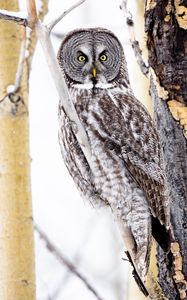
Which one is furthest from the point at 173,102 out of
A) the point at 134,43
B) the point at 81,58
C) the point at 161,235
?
the point at 81,58

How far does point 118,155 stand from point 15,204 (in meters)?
0.37

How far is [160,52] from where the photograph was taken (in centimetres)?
232

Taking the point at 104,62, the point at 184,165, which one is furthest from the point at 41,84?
the point at 184,165

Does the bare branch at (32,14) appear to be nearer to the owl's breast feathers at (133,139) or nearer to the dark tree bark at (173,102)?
the dark tree bark at (173,102)

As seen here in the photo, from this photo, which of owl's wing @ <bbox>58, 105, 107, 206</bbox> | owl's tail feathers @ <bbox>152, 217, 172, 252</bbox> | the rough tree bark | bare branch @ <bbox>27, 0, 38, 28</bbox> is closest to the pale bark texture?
the rough tree bark

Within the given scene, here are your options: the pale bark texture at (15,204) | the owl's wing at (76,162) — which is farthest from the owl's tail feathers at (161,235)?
the pale bark texture at (15,204)

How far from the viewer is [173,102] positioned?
2332 millimetres

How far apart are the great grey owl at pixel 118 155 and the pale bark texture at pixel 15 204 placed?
5.8 inches

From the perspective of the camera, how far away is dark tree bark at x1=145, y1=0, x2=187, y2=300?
2.29m

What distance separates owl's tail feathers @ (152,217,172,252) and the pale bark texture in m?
0.39

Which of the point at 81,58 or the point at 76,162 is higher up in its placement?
the point at 81,58

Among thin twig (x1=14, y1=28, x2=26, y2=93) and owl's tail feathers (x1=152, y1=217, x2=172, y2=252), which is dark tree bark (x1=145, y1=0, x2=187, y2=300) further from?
thin twig (x1=14, y1=28, x2=26, y2=93)

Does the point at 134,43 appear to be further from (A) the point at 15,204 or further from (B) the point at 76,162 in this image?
(A) the point at 15,204

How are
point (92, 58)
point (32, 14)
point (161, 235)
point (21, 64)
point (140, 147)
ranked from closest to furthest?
point (32, 14) → point (21, 64) → point (161, 235) → point (140, 147) → point (92, 58)
